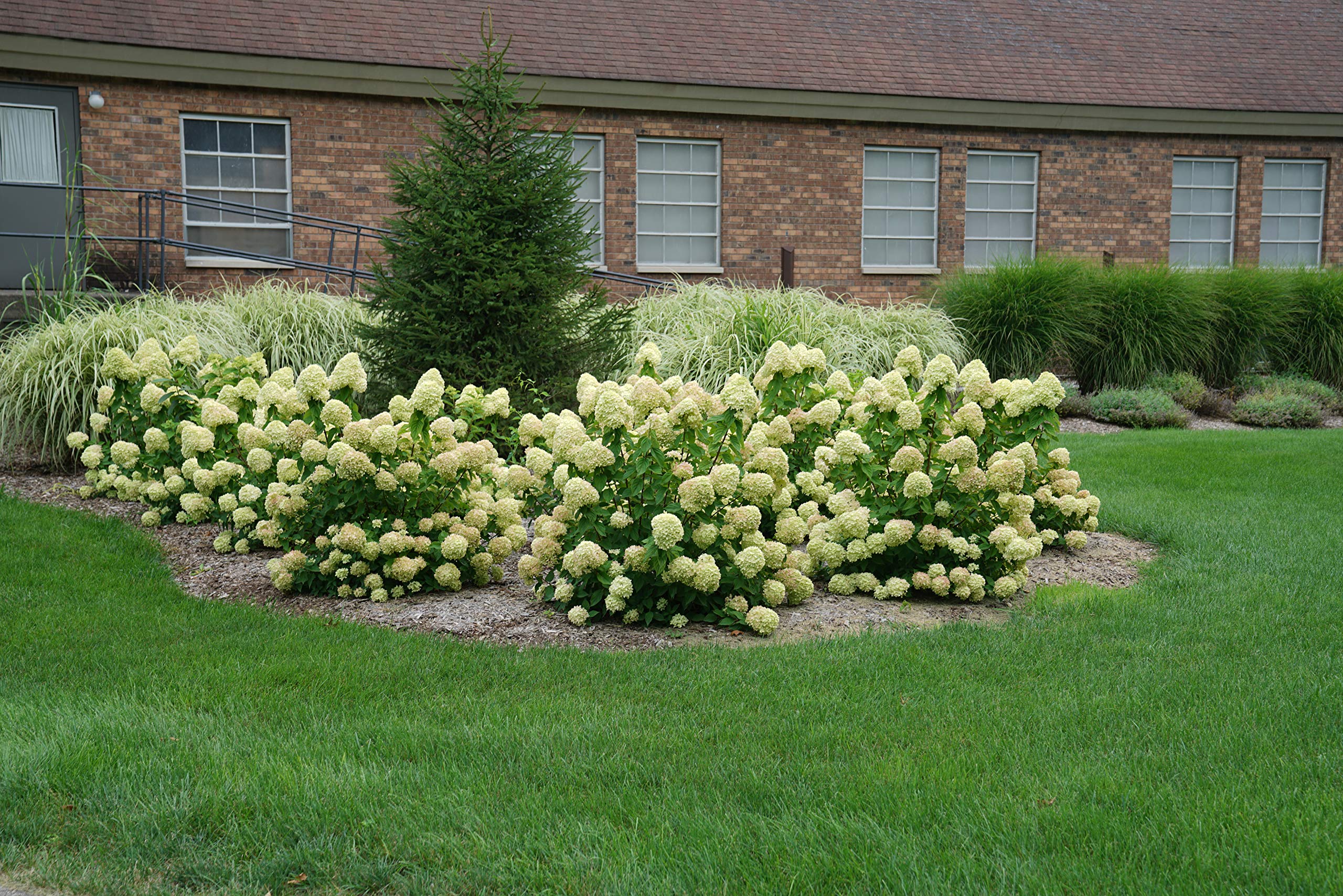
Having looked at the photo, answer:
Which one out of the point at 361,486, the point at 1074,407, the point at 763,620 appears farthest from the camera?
the point at 1074,407

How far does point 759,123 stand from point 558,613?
39.0ft

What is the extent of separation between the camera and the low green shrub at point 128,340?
7.78 m

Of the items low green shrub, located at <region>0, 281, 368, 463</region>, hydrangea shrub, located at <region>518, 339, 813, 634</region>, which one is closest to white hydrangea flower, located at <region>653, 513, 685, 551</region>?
hydrangea shrub, located at <region>518, 339, 813, 634</region>

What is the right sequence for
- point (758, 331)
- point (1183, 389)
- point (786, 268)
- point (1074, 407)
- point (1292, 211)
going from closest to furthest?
point (758, 331) < point (1074, 407) < point (1183, 389) < point (786, 268) < point (1292, 211)

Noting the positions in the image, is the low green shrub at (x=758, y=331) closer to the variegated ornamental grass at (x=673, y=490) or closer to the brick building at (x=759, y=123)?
the brick building at (x=759, y=123)

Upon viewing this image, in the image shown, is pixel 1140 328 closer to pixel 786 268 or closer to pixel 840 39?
pixel 786 268

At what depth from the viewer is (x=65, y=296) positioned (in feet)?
31.1

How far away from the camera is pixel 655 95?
14.6 m

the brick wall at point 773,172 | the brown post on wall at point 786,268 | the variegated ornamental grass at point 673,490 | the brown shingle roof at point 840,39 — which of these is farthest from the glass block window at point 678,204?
the variegated ornamental grass at point 673,490

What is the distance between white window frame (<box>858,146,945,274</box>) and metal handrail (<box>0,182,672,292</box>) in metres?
3.47

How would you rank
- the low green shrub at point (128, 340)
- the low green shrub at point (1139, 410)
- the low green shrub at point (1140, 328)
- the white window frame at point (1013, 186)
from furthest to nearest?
the white window frame at point (1013, 186) → the low green shrub at point (1140, 328) → the low green shrub at point (1139, 410) → the low green shrub at point (128, 340)

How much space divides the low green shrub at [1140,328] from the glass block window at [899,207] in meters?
4.11

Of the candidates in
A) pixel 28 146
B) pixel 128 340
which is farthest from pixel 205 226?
pixel 128 340

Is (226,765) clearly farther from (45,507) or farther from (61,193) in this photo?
(61,193)
